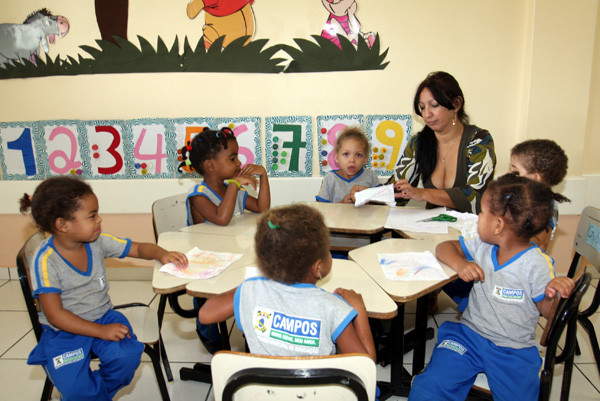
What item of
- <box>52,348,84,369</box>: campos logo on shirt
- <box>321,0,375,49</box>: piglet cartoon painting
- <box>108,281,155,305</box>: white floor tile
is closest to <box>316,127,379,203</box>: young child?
<box>321,0,375,49</box>: piglet cartoon painting

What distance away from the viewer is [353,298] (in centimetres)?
133

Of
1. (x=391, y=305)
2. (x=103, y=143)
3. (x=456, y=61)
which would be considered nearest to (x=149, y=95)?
(x=103, y=143)

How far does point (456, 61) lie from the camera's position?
3.04 m

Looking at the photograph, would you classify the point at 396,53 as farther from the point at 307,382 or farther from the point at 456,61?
the point at 307,382

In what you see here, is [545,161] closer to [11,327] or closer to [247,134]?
[247,134]

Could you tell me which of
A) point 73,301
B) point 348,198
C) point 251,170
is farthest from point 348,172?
point 73,301

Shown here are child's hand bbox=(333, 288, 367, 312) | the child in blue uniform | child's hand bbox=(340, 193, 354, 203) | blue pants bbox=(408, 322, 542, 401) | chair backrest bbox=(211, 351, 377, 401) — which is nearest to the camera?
chair backrest bbox=(211, 351, 377, 401)

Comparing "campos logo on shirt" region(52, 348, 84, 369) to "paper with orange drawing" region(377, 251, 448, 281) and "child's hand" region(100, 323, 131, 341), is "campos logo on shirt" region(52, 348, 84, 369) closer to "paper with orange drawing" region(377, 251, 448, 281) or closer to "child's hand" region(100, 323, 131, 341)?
"child's hand" region(100, 323, 131, 341)

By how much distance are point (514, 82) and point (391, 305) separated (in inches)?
95.2

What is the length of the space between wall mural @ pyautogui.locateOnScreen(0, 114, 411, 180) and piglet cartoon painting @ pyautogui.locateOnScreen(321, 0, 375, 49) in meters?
0.57

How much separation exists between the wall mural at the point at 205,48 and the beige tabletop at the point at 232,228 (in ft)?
4.27

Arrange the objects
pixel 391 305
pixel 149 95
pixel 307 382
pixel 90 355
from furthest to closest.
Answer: pixel 149 95, pixel 90 355, pixel 391 305, pixel 307 382

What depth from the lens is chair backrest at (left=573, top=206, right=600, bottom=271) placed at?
6.24 feet

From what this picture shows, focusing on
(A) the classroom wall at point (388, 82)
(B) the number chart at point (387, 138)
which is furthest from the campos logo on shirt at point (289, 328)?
(B) the number chart at point (387, 138)
